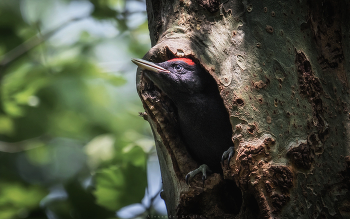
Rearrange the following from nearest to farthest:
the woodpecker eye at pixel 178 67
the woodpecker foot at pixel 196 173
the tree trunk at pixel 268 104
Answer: the tree trunk at pixel 268 104, the woodpecker foot at pixel 196 173, the woodpecker eye at pixel 178 67

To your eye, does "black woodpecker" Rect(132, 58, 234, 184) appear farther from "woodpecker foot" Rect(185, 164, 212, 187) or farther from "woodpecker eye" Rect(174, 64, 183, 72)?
"woodpecker foot" Rect(185, 164, 212, 187)

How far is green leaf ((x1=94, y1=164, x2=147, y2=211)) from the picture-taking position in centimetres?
297

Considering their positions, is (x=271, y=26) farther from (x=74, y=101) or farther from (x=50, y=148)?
(x=50, y=148)

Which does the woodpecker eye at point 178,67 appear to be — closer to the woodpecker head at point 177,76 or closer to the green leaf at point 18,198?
the woodpecker head at point 177,76

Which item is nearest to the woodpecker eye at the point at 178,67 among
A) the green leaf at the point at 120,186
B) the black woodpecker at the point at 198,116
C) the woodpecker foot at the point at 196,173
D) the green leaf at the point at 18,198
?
the black woodpecker at the point at 198,116

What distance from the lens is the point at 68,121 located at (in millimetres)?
4059

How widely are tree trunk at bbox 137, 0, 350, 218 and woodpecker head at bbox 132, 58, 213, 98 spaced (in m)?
0.09

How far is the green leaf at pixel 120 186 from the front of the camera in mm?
2967

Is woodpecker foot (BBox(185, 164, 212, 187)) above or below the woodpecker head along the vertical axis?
below

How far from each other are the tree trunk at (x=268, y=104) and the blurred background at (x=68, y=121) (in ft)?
1.80

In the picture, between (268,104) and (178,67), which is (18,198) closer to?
(178,67)

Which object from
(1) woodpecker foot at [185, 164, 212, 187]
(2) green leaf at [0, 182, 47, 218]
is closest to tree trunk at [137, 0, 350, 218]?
(1) woodpecker foot at [185, 164, 212, 187]

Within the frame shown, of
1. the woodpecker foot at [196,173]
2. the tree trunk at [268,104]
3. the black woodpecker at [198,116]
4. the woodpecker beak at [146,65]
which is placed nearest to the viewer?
the tree trunk at [268,104]

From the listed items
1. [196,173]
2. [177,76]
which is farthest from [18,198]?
[177,76]
